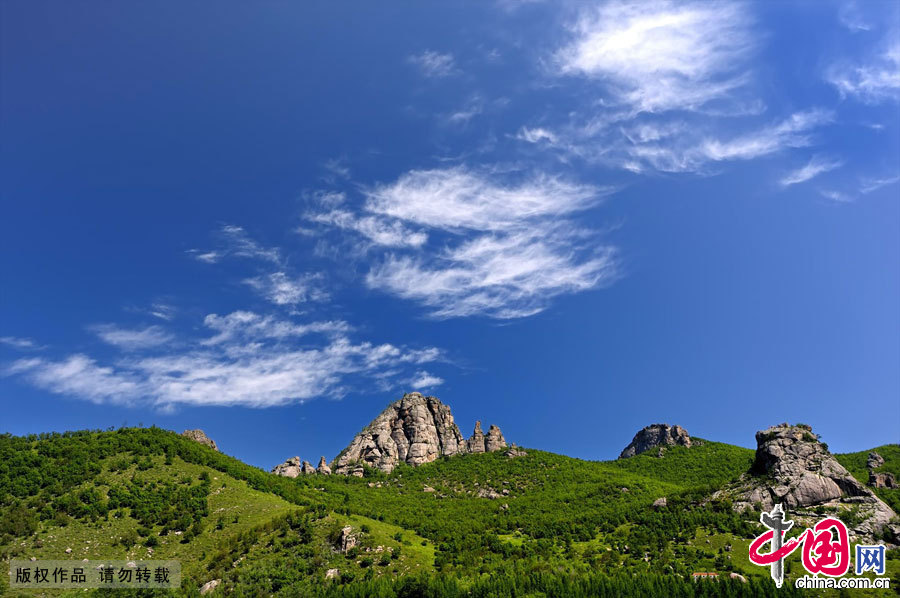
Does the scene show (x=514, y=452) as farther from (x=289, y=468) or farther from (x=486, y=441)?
(x=289, y=468)

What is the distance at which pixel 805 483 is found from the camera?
69000 millimetres

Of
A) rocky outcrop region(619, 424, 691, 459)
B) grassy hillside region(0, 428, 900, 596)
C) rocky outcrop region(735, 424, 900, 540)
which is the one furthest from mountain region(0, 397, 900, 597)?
rocky outcrop region(619, 424, 691, 459)

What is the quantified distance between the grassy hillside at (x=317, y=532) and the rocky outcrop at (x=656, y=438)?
7652 centimetres

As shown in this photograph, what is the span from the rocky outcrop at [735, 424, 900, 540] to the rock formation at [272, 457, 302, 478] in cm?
11529

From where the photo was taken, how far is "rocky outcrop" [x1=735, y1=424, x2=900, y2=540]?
62.1 m

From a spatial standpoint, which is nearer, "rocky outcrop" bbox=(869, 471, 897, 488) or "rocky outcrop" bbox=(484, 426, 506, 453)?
"rocky outcrop" bbox=(869, 471, 897, 488)

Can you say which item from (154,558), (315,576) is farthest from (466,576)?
(154,558)

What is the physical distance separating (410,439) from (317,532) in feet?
287

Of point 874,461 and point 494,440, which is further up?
point 494,440

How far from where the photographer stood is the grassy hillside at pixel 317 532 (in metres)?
55.5

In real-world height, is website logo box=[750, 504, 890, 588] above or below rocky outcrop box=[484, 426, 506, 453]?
below

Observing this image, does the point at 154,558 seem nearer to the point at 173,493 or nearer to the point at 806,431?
the point at 173,493

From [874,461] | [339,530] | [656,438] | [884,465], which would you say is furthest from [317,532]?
[656,438]

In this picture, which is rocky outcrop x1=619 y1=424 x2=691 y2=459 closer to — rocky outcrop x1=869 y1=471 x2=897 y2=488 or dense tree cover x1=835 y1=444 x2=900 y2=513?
dense tree cover x1=835 y1=444 x2=900 y2=513
